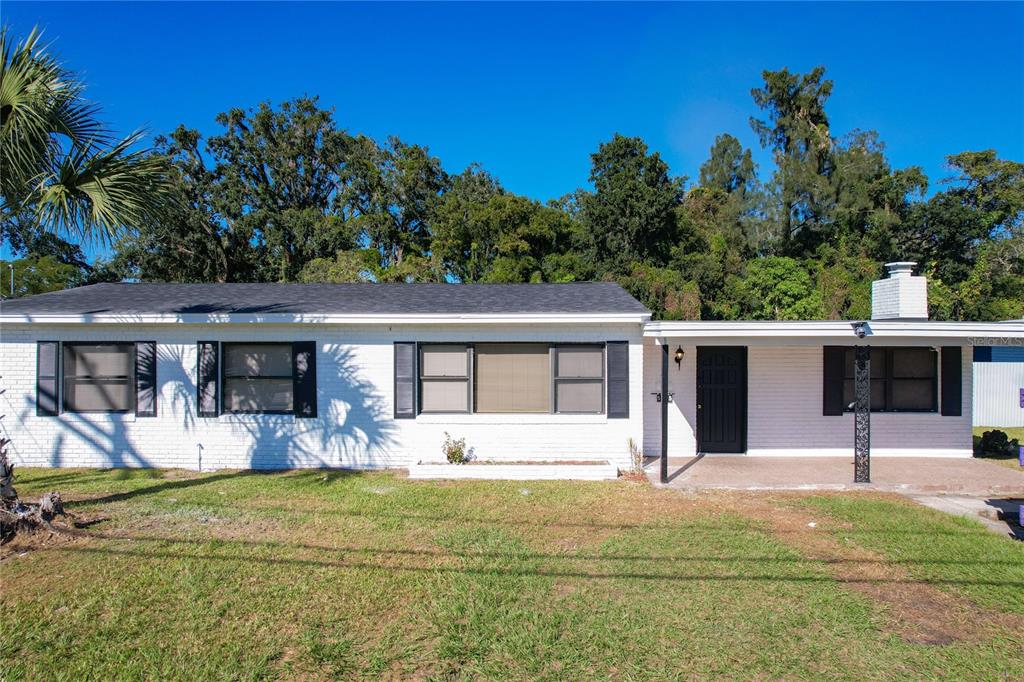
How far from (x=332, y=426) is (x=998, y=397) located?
684 inches

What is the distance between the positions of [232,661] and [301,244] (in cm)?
2955

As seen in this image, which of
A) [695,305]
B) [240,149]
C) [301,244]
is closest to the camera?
[695,305]

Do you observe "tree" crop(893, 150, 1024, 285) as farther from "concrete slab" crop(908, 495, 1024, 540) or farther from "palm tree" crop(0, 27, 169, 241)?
"palm tree" crop(0, 27, 169, 241)

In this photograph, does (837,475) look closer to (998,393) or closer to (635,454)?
(635,454)

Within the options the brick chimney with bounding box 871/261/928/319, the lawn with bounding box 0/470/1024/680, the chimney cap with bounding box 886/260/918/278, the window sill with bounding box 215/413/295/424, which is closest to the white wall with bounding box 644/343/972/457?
the brick chimney with bounding box 871/261/928/319

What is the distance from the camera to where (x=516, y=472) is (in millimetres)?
8984

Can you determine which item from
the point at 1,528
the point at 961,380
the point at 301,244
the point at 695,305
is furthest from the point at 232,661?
the point at 301,244

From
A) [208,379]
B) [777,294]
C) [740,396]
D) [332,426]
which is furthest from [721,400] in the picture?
[777,294]

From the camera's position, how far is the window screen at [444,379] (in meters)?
9.70

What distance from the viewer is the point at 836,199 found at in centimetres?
3173

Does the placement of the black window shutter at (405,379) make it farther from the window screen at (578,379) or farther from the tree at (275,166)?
the tree at (275,166)

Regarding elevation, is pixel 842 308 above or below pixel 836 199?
below

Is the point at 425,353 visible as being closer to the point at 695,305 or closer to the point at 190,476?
the point at 190,476

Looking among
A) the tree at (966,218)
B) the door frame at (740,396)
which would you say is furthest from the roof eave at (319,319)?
the tree at (966,218)
